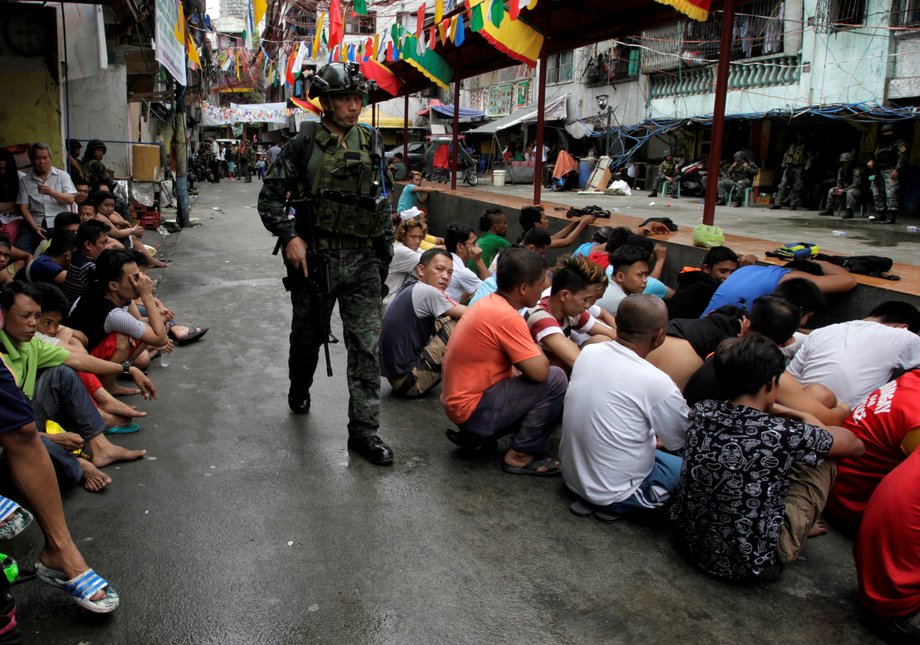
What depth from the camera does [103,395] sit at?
4176mm

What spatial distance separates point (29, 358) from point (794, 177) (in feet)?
53.4

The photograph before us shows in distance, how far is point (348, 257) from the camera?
13.2ft

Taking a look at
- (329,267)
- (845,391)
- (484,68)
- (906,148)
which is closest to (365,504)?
(329,267)

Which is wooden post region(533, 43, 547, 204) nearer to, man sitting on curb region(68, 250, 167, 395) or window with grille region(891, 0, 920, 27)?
man sitting on curb region(68, 250, 167, 395)

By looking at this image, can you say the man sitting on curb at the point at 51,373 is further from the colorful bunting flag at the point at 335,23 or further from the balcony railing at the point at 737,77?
the balcony railing at the point at 737,77

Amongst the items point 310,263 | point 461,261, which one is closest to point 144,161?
point 461,261

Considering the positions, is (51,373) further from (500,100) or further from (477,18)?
(500,100)

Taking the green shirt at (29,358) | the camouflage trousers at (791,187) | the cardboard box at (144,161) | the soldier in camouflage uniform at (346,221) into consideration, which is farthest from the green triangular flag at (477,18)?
the camouflage trousers at (791,187)

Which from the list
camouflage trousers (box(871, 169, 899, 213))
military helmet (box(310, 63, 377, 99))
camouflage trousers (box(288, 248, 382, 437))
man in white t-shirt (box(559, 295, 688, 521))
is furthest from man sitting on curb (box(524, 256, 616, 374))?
camouflage trousers (box(871, 169, 899, 213))

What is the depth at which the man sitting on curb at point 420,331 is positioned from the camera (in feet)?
16.9

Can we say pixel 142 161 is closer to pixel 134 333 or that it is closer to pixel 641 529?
pixel 134 333

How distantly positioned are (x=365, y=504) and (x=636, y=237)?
3.22m

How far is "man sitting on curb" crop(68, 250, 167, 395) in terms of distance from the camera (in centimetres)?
456

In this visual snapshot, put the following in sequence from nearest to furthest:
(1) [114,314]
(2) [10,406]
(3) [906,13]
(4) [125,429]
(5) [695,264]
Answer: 1. (2) [10,406]
2. (4) [125,429]
3. (1) [114,314]
4. (5) [695,264]
5. (3) [906,13]
